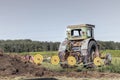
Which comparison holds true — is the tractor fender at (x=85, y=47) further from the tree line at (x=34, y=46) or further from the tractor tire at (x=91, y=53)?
the tree line at (x=34, y=46)

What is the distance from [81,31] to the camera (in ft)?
73.9

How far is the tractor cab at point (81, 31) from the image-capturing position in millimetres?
22391

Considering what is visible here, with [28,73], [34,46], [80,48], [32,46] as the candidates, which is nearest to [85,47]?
[80,48]

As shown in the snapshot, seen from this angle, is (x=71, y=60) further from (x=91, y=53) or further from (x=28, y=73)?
(x=28, y=73)

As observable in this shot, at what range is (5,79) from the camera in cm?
1457

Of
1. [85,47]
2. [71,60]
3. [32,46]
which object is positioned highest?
[32,46]

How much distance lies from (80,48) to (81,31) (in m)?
1.27

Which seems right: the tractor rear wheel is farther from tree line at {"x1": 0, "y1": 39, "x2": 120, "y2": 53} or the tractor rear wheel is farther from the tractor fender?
tree line at {"x1": 0, "y1": 39, "x2": 120, "y2": 53}

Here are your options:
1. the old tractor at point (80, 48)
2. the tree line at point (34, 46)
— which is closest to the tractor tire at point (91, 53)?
the old tractor at point (80, 48)

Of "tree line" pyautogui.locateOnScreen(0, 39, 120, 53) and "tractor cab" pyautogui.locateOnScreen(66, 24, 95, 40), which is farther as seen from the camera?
"tree line" pyautogui.locateOnScreen(0, 39, 120, 53)

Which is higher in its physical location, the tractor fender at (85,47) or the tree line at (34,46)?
the tree line at (34,46)

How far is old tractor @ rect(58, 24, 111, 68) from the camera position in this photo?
20.9 meters

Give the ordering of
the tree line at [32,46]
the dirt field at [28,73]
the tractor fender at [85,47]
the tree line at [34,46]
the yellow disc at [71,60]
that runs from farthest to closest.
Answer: the tree line at [34,46]
the tree line at [32,46]
the tractor fender at [85,47]
the yellow disc at [71,60]
the dirt field at [28,73]

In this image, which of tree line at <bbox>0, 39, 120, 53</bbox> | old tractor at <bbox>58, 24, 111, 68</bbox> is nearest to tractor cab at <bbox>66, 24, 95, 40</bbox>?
old tractor at <bbox>58, 24, 111, 68</bbox>
